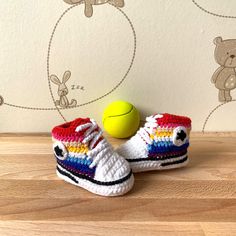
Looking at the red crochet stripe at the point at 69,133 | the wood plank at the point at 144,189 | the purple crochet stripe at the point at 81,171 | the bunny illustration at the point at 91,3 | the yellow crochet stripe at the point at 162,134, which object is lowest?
the wood plank at the point at 144,189

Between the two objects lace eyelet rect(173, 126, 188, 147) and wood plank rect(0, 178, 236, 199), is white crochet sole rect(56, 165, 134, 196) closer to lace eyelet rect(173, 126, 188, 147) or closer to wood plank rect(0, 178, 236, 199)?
wood plank rect(0, 178, 236, 199)

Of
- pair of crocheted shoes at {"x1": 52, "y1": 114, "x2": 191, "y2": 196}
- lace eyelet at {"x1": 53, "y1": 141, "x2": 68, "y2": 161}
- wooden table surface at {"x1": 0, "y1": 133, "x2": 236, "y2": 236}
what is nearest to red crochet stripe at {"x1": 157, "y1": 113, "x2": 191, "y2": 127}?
pair of crocheted shoes at {"x1": 52, "y1": 114, "x2": 191, "y2": 196}

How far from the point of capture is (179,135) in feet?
2.84

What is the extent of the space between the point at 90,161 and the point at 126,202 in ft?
0.42

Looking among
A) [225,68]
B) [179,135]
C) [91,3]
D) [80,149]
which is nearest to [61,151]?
[80,149]

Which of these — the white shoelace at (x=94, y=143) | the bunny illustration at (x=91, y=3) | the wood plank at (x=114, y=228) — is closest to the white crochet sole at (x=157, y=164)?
the white shoelace at (x=94, y=143)

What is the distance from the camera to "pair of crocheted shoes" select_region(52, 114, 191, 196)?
2.56ft

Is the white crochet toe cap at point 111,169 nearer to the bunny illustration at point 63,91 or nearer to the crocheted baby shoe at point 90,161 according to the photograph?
the crocheted baby shoe at point 90,161

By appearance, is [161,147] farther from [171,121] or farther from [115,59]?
[115,59]

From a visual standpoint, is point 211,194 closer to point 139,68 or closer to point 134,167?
point 134,167

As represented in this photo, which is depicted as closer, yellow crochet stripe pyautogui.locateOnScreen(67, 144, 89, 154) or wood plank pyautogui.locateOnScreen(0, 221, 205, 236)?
wood plank pyautogui.locateOnScreen(0, 221, 205, 236)

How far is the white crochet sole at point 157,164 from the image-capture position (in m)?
0.88

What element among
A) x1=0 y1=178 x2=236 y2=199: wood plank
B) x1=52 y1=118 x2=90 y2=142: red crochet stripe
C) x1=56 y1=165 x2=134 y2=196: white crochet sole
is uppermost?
x1=52 y1=118 x2=90 y2=142: red crochet stripe

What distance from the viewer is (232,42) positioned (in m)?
1.02
